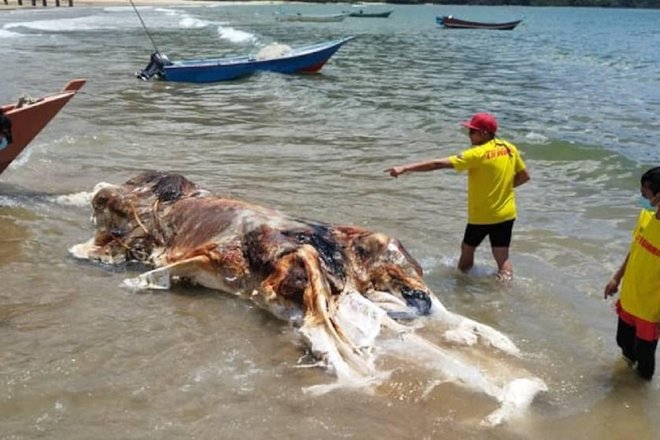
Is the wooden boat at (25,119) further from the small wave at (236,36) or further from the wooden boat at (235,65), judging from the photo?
the small wave at (236,36)

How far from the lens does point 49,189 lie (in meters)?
8.77

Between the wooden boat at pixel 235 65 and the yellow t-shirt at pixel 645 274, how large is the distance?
18197mm

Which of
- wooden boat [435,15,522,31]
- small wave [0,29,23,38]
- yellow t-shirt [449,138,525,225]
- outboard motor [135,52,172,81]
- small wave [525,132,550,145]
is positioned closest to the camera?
yellow t-shirt [449,138,525,225]

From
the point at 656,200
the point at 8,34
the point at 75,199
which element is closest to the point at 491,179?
the point at 656,200

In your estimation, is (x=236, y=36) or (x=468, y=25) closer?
(x=236, y=36)

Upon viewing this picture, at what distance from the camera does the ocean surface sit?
4023 mm

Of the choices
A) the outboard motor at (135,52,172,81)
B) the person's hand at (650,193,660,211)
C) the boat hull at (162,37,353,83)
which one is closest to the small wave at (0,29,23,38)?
the boat hull at (162,37,353,83)

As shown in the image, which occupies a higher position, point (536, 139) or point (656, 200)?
point (656, 200)

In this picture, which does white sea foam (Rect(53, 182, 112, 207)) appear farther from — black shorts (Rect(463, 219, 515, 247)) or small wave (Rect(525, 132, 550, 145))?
small wave (Rect(525, 132, 550, 145))

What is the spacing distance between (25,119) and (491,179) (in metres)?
5.48

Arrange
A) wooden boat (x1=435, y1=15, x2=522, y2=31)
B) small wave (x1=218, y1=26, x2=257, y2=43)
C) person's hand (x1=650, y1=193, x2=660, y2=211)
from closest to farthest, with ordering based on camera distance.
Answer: person's hand (x1=650, y1=193, x2=660, y2=211) → small wave (x1=218, y1=26, x2=257, y2=43) → wooden boat (x1=435, y1=15, x2=522, y2=31)

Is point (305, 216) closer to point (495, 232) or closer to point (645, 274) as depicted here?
point (495, 232)

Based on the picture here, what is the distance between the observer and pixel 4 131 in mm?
8078

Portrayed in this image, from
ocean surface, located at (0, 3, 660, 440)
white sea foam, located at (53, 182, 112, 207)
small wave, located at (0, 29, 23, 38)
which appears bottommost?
ocean surface, located at (0, 3, 660, 440)
